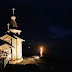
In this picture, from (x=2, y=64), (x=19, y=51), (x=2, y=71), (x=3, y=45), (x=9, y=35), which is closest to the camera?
(x=2, y=71)

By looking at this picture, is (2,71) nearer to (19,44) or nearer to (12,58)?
(12,58)

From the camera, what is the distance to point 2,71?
1096 cm

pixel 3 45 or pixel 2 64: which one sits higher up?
pixel 3 45

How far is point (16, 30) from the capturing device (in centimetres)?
2745

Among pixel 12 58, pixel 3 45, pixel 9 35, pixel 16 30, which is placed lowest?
pixel 12 58

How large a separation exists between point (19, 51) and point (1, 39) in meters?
5.23

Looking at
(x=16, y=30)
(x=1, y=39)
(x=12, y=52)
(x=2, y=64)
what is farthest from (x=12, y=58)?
(x=2, y=64)

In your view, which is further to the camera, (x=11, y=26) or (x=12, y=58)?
(x=11, y=26)

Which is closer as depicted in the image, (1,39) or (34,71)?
(34,71)

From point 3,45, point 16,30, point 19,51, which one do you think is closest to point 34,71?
point 3,45

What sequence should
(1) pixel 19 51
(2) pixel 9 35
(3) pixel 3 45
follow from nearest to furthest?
1. (3) pixel 3 45
2. (2) pixel 9 35
3. (1) pixel 19 51

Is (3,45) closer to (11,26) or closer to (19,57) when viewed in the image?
(19,57)

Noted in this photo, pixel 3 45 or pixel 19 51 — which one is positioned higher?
pixel 3 45

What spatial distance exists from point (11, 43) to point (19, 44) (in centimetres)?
233
